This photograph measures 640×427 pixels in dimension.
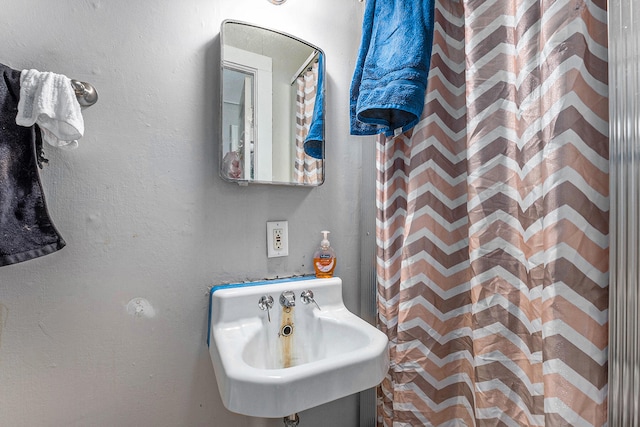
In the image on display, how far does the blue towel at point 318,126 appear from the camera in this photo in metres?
1.11

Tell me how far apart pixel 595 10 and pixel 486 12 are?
24cm

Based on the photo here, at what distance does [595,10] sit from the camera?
0.53m

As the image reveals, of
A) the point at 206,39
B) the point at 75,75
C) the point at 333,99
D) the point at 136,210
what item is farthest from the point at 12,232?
the point at 333,99

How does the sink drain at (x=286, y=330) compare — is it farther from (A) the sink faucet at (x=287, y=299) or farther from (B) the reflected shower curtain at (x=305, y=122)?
(B) the reflected shower curtain at (x=305, y=122)

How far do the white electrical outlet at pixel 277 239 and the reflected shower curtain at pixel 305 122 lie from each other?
17cm

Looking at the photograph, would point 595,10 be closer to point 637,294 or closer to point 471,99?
point 471,99

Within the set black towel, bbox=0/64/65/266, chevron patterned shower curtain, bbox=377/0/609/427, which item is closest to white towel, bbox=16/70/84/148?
black towel, bbox=0/64/65/266

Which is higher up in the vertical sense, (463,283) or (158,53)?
(158,53)

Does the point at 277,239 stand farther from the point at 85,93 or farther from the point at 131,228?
the point at 85,93

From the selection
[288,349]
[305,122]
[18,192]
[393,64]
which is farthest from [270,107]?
[288,349]

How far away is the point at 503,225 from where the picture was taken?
27.8 inches

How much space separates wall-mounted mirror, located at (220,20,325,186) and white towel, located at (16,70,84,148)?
1.21ft

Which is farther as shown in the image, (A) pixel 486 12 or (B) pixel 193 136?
(B) pixel 193 136

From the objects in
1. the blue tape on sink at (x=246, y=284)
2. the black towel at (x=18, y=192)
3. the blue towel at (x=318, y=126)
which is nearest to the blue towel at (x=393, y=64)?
the blue towel at (x=318, y=126)
